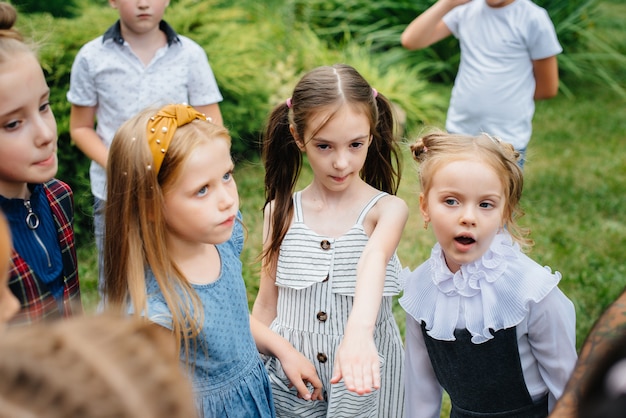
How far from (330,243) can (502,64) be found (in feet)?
6.70

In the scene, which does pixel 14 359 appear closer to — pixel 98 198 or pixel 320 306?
pixel 320 306

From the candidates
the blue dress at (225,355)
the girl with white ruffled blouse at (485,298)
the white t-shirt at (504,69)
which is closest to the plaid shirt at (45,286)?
the blue dress at (225,355)

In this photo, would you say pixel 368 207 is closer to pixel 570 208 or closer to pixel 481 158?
pixel 481 158

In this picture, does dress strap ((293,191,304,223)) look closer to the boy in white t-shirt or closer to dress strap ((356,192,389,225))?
dress strap ((356,192,389,225))

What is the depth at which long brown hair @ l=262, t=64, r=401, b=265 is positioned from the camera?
251 centimetres

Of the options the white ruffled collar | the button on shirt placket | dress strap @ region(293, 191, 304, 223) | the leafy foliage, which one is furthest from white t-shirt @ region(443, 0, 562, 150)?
the leafy foliage

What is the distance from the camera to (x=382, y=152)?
9.14 ft

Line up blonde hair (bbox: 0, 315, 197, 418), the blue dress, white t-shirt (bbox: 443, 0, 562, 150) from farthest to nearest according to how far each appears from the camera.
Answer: white t-shirt (bbox: 443, 0, 562, 150) → the blue dress → blonde hair (bbox: 0, 315, 197, 418)

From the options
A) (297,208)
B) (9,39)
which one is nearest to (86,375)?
(9,39)

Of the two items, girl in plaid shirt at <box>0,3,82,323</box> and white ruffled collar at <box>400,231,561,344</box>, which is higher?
girl in plaid shirt at <box>0,3,82,323</box>

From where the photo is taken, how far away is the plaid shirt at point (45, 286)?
1.98 metres

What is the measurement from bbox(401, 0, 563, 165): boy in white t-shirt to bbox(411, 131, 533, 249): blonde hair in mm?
1731

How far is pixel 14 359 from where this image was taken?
3.07 feet

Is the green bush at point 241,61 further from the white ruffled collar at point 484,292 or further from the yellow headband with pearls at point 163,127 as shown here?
the white ruffled collar at point 484,292
